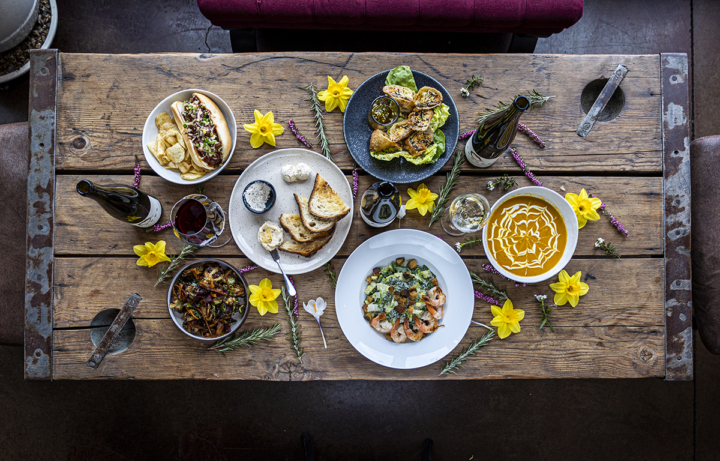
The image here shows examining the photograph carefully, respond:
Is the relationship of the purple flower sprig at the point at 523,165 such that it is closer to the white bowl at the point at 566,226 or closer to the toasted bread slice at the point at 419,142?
the white bowl at the point at 566,226

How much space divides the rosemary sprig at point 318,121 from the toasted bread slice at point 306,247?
37 centimetres

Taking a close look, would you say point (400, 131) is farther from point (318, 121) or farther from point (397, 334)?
point (397, 334)

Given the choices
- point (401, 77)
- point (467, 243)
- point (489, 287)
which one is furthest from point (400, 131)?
point (489, 287)

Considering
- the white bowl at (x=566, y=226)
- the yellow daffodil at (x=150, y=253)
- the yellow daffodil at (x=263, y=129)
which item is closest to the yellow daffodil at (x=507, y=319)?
the white bowl at (x=566, y=226)

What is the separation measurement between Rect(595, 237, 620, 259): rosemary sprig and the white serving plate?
43.8 inches

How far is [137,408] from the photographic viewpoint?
107 inches

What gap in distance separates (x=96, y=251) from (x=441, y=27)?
2.00 meters

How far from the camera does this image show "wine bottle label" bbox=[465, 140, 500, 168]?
167 centimetres

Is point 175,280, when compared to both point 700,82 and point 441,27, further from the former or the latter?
point 700,82

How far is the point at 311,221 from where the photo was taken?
5.34 ft

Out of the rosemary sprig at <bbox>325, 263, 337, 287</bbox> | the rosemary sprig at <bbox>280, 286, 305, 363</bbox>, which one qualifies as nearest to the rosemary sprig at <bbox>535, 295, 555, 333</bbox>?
the rosemary sprig at <bbox>325, 263, 337, 287</bbox>

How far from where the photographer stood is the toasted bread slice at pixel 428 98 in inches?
64.0

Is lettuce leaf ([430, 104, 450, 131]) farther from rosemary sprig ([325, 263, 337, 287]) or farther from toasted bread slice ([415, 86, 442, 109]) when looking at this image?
rosemary sprig ([325, 263, 337, 287])

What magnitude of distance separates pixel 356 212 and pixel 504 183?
68cm
